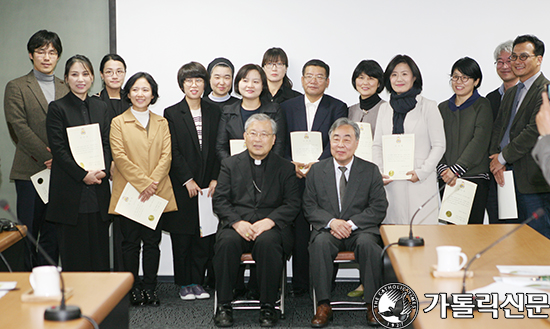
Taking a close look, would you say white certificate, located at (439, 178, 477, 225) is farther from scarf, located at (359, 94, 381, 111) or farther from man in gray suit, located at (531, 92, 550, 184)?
man in gray suit, located at (531, 92, 550, 184)

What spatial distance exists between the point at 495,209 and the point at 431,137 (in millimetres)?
859

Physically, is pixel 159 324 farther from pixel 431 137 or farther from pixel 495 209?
pixel 495 209

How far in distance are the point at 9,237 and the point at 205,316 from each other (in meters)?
1.69

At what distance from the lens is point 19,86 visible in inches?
161

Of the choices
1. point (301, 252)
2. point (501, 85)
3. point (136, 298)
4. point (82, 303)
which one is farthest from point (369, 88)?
point (82, 303)

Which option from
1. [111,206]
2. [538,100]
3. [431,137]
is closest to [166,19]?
[111,206]

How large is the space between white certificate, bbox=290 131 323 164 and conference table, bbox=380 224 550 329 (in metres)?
1.32

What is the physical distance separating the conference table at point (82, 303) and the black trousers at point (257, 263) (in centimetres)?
142

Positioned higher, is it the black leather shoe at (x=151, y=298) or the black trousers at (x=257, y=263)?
the black trousers at (x=257, y=263)

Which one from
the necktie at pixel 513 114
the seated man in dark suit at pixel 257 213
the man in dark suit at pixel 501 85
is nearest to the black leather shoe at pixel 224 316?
the seated man in dark suit at pixel 257 213

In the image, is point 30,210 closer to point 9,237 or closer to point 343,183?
point 9,237

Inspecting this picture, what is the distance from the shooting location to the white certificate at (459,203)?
155 inches

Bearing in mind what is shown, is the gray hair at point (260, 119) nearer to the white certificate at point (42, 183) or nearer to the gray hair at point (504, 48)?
the white certificate at point (42, 183)

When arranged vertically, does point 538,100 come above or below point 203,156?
above
